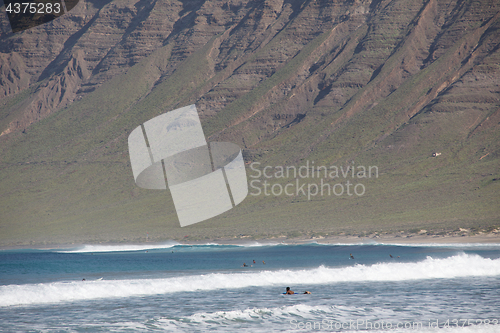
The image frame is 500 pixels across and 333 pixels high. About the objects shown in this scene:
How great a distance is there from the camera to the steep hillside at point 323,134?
117 metres

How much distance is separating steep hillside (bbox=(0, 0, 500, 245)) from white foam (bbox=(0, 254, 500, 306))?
54.7m

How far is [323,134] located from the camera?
150875 mm

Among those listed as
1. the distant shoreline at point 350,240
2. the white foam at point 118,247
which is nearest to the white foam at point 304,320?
the distant shoreline at point 350,240

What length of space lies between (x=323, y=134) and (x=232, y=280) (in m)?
113

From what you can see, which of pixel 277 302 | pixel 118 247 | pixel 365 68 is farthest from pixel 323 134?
pixel 277 302

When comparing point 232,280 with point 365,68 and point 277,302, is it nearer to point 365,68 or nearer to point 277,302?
point 277,302

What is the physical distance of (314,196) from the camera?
126375mm

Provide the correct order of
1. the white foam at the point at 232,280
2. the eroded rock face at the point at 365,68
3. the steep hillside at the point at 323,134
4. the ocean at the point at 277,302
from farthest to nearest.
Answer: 1. the eroded rock face at the point at 365,68
2. the steep hillside at the point at 323,134
3. the white foam at the point at 232,280
4. the ocean at the point at 277,302

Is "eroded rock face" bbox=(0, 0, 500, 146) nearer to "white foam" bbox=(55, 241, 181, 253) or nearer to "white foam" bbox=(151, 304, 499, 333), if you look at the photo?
"white foam" bbox=(55, 241, 181, 253)

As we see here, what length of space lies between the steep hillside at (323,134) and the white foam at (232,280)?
5469 cm

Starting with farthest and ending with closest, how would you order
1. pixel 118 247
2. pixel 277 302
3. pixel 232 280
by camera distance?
pixel 118 247 → pixel 232 280 → pixel 277 302

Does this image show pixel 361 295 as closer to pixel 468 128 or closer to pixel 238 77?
pixel 468 128

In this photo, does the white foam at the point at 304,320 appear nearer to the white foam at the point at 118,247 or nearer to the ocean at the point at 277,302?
the ocean at the point at 277,302

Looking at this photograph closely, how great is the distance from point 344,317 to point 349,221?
84.9 meters
